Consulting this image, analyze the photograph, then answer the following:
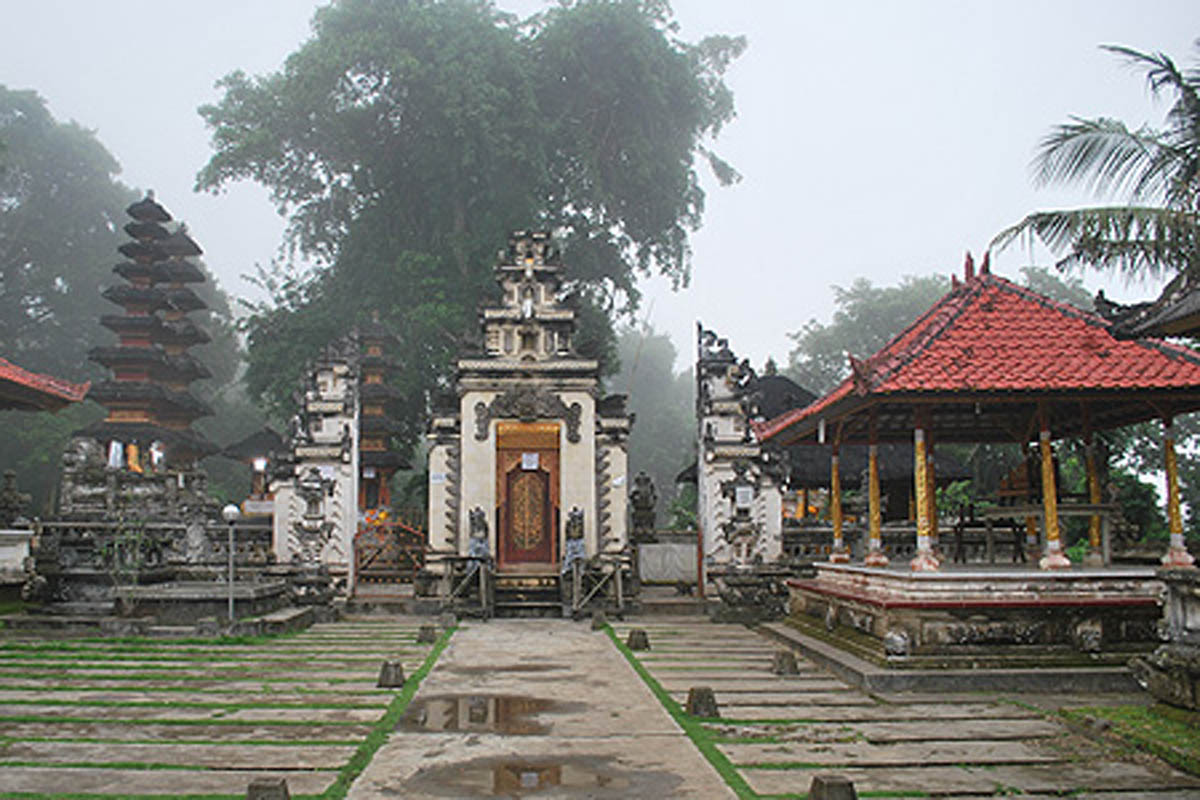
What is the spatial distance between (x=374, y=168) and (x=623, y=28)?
457 inches

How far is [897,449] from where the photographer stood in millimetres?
26891

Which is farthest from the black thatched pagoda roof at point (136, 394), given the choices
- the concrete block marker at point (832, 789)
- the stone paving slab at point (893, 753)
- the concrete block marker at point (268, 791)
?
the concrete block marker at point (832, 789)

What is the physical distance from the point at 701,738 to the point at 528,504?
14243 millimetres

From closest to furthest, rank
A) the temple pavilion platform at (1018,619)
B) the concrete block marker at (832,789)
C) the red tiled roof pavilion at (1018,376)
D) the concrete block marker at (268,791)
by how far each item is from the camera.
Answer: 1. the concrete block marker at (268,791)
2. the concrete block marker at (832,789)
3. the temple pavilion platform at (1018,619)
4. the red tiled roof pavilion at (1018,376)

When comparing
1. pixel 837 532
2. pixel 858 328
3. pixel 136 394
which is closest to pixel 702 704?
pixel 837 532

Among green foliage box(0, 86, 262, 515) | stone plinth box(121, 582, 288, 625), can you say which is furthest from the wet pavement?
green foliage box(0, 86, 262, 515)

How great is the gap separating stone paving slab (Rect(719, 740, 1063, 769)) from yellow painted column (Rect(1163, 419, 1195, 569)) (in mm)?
4270

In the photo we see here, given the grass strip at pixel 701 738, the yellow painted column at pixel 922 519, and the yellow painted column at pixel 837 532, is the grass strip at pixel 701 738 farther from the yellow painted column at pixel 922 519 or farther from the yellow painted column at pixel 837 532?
the yellow painted column at pixel 837 532

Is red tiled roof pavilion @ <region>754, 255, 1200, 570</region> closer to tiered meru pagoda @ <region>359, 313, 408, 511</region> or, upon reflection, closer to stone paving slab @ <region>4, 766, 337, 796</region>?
stone paving slab @ <region>4, 766, 337, 796</region>

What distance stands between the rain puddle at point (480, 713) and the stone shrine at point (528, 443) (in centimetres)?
1064

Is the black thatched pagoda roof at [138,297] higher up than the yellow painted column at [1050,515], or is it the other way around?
the black thatched pagoda roof at [138,297]

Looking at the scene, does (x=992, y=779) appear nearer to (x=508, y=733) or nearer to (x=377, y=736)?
(x=508, y=733)

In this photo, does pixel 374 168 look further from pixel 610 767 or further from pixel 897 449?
pixel 610 767

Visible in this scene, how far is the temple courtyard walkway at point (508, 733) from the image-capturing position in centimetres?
665
